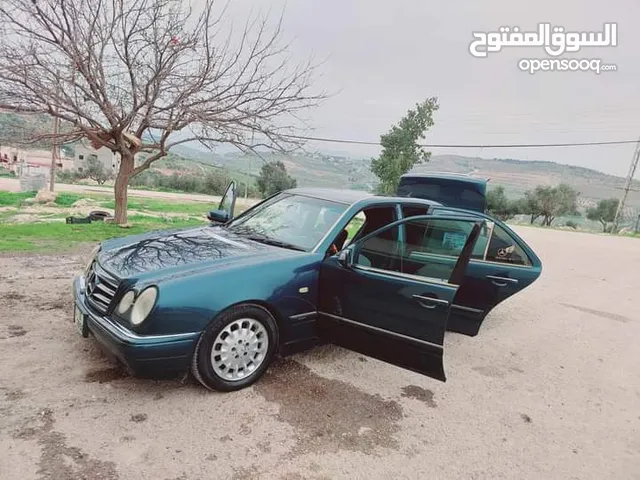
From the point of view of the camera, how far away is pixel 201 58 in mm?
8336

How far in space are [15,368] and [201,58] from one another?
7097mm

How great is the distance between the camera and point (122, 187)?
963 centimetres

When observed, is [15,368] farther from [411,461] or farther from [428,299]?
[428,299]

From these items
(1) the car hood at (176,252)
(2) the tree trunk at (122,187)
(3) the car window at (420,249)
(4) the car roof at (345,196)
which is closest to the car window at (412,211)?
(4) the car roof at (345,196)

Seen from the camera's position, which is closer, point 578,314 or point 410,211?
point 410,211

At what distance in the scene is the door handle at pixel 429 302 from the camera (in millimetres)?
2809

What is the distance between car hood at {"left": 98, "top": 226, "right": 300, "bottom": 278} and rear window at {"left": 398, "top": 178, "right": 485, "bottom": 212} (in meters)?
2.75

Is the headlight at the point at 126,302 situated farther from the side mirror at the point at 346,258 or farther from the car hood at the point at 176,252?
the side mirror at the point at 346,258

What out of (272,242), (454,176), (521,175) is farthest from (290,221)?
(521,175)

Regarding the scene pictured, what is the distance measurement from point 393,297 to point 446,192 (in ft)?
10.0

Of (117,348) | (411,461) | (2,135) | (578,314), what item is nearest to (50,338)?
(117,348)

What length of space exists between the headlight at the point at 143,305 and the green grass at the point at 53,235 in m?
5.19

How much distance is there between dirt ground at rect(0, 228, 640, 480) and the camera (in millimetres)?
2229

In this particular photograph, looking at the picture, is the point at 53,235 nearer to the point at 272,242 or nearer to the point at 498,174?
the point at 272,242
